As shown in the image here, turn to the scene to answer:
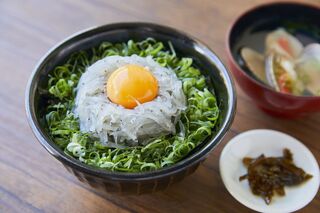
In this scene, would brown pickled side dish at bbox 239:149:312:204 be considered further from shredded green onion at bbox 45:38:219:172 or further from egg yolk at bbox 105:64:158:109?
egg yolk at bbox 105:64:158:109

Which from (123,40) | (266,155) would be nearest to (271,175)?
(266,155)

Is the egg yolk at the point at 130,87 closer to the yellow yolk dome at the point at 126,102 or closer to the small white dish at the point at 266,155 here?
the yellow yolk dome at the point at 126,102

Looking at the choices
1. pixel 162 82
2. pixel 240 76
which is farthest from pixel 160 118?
pixel 240 76

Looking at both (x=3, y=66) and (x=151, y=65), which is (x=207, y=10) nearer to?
(x=151, y=65)

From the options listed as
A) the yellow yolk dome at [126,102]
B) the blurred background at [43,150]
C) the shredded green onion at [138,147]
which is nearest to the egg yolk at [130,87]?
the yellow yolk dome at [126,102]

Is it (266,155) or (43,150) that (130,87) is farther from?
(266,155)

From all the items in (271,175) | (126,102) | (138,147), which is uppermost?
(126,102)

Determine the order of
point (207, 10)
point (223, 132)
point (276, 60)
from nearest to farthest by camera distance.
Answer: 1. point (223, 132)
2. point (276, 60)
3. point (207, 10)
